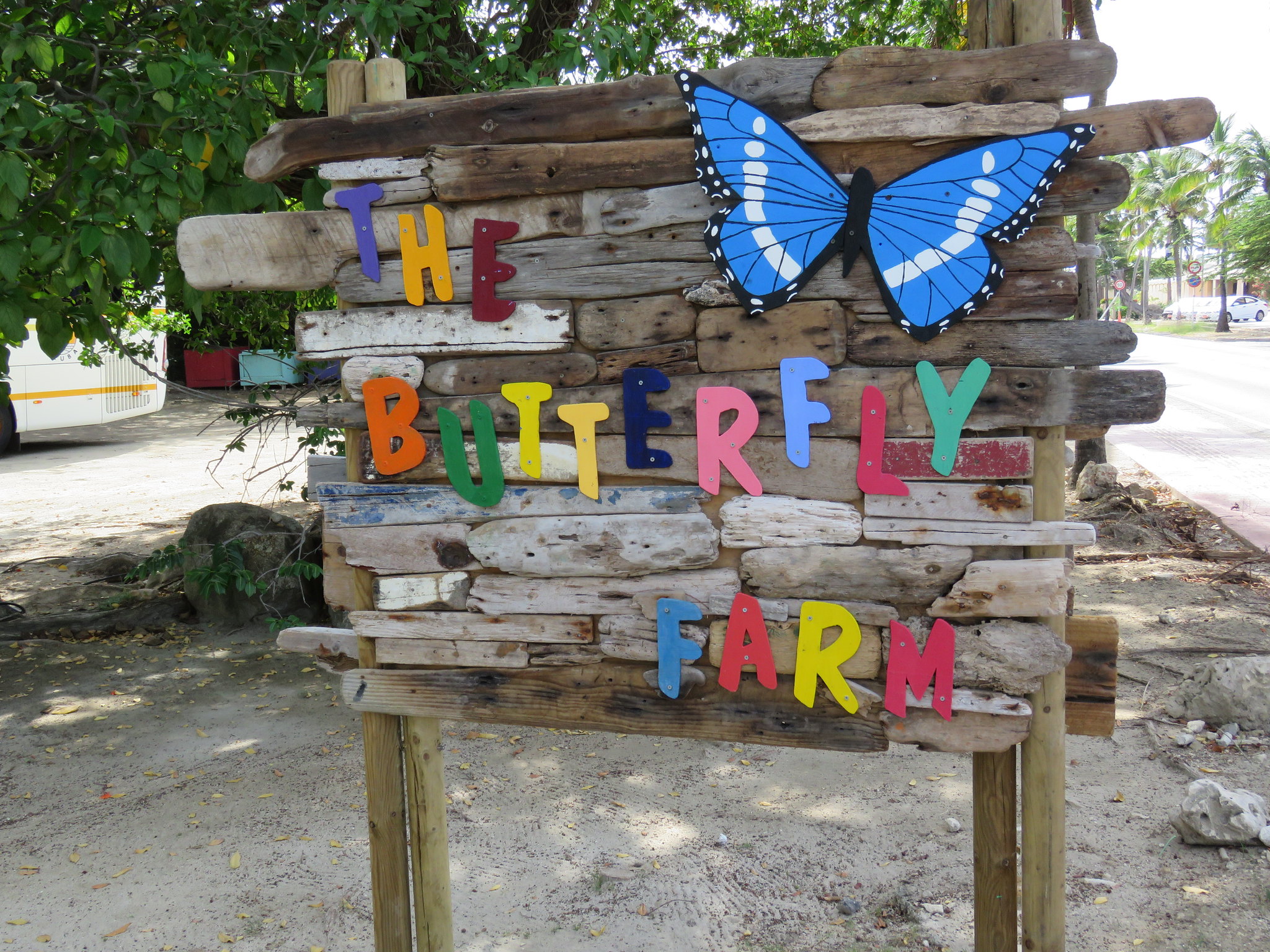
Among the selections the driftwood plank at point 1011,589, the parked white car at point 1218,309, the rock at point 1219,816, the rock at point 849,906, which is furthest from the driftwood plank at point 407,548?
the parked white car at point 1218,309

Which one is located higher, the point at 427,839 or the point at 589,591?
the point at 589,591

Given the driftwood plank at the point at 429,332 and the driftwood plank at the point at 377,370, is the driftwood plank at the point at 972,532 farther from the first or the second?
the driftwood plank at the point at 377,370

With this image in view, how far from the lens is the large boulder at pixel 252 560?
5941 millimetres

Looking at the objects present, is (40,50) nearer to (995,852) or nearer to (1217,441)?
(995,852)

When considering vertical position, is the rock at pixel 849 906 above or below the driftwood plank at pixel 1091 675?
below

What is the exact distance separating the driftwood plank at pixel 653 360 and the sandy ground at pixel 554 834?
194cm

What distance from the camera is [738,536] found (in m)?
2.17

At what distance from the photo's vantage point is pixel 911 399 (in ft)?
6.76

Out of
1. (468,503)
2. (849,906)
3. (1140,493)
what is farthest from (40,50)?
(1140,493)

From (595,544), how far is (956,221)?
1.10m

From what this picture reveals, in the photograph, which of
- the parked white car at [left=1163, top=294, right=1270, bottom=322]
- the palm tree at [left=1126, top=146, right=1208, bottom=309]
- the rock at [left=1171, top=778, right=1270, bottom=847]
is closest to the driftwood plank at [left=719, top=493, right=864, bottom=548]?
the rock at [left=1171, top=778, right=1270, bottom=847]

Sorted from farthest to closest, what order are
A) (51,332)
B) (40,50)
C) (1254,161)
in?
1. (1254,161)
2. (51,332)
3. (40,50)

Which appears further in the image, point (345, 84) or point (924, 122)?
point (345, 84)

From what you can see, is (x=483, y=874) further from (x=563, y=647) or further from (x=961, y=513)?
(x=961, y=513)
